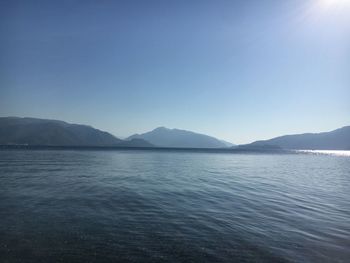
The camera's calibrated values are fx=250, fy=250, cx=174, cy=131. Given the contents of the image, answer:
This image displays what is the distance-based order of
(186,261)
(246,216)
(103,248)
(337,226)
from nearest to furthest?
(186,261) < (103,248) < (337,226) < (246,216)

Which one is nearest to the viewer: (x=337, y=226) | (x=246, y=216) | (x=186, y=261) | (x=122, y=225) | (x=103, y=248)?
(x=186, y=261)

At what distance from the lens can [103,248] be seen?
12648 mm

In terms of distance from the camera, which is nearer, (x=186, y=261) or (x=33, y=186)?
(x=186, y=261)

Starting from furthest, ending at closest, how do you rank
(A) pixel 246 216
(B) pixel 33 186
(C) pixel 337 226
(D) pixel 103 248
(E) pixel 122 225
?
(B) pixel 33 186 < (A) pixel 246 216 < (C) pixel 337 226 < (E) pixel 122 225 < (D) pixel 103 248

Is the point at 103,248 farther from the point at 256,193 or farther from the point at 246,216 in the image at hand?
the point at 256,193

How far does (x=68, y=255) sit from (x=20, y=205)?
12182 millimetres

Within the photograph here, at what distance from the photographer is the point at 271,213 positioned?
21.7m

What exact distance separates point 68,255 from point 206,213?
11.9m

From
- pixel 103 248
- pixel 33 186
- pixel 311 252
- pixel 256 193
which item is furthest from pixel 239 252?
pixel 33 186

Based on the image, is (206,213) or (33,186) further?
(33,186)

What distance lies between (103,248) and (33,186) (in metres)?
22.5

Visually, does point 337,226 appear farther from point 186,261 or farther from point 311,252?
point 186,261

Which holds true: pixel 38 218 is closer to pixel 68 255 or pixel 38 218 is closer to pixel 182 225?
pixel 68 255

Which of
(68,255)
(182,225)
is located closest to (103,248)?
(68,255)
